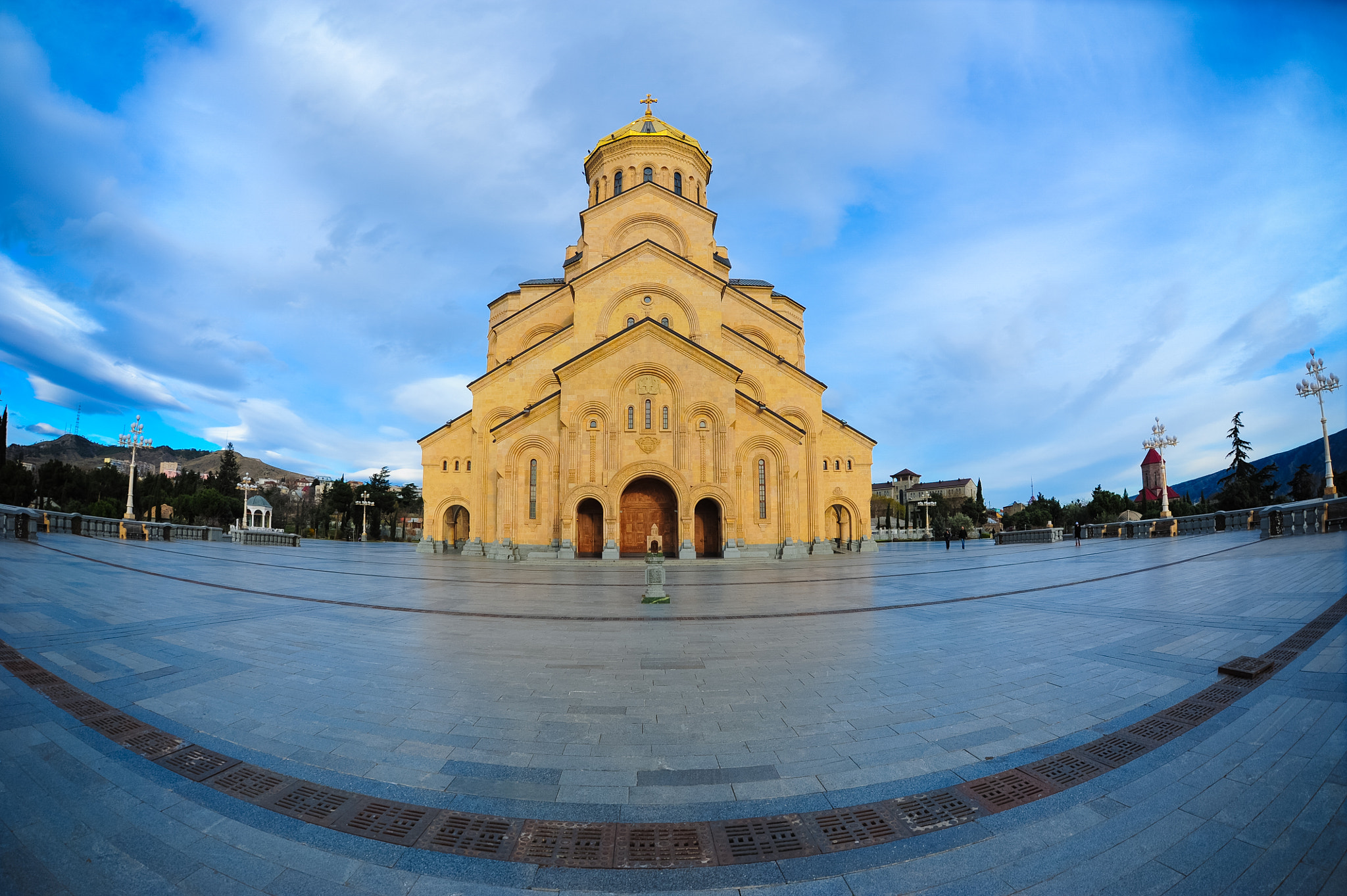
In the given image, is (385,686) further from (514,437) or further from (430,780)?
(514,437)

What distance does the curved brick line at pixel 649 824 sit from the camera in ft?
9.06

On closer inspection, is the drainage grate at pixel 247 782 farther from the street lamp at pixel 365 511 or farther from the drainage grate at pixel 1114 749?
the street lamp at pixel 365 511

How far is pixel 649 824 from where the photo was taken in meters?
3.01

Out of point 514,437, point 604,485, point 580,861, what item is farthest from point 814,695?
point 514,437

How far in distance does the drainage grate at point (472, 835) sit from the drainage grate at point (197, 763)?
1877mm

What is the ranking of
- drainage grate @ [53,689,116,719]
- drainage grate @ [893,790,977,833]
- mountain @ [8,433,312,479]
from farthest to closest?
mountain @ [8,433,312,479] < drainage grate @ [53,689,116,719] < drainage grate @ [893,790,977,833]

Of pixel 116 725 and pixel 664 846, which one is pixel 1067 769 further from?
pixel 116 725

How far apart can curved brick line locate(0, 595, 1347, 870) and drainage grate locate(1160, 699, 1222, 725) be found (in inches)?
21.3

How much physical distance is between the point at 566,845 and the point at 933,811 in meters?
2.12

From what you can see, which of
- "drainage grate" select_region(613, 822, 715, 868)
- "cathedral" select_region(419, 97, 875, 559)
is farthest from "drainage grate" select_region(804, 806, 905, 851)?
"cathedral" select_region(419, 97, 875, 559)

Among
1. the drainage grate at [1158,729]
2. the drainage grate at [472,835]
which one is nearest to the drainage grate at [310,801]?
the drainage grate at [472,835]

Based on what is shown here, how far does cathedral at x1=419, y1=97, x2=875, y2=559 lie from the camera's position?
26.5 meters

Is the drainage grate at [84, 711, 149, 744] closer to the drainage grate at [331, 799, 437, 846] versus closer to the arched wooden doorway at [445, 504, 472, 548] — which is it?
the drainage grate at [331, 799, 437, 846]

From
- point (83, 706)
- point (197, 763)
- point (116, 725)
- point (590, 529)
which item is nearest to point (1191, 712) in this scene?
point (197, 763)
